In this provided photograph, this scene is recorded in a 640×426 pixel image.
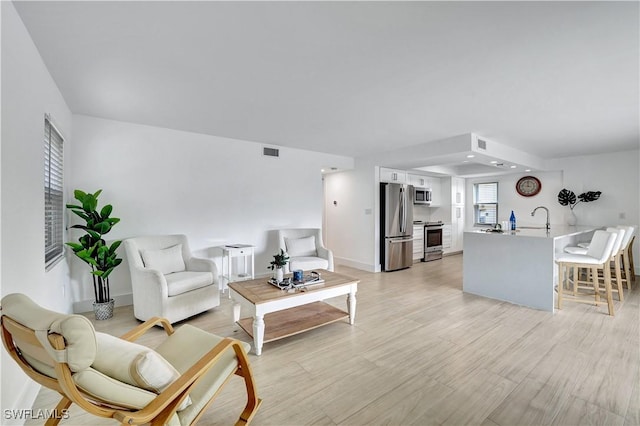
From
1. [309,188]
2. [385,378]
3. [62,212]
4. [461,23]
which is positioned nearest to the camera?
[461,23]

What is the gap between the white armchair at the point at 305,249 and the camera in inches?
169

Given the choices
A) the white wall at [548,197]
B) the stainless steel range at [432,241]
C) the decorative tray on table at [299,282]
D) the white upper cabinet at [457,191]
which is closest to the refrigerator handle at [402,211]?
the white wall at [548,197]

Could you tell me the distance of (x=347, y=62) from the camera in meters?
2.14

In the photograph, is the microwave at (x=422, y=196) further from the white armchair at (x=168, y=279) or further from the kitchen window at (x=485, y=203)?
the white armchair at (x=168, y=279)

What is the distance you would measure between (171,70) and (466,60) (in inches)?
92.9

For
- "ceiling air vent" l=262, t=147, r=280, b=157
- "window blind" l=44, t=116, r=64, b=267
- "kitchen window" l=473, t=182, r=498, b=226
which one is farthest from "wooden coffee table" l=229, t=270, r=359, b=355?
"kitchen window" l=473, t=182, r=498, b=226

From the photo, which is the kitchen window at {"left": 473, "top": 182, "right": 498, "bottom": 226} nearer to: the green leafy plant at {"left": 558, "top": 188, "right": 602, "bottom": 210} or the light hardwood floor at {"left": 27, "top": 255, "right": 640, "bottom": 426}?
the green leafy plant at {"left": 558, "top": 188, "right": 602, "bottom": 210}

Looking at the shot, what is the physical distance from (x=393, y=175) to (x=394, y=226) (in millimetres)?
1209

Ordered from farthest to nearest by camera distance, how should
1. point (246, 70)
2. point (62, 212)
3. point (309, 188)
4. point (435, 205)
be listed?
point (435, 205) → point (309, 188) → point (62, 212) → point (246, 70)

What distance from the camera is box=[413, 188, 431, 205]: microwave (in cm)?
673

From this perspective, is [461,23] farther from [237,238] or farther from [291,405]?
[237,238]

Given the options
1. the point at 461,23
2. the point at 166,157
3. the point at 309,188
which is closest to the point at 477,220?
the point at 309,188

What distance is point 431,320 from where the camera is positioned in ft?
10.3

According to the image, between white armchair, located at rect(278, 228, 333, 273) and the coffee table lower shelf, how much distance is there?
108 cm
